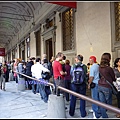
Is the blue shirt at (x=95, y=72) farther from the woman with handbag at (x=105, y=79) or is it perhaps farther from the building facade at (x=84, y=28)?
the building facade at (x=84, y=28)

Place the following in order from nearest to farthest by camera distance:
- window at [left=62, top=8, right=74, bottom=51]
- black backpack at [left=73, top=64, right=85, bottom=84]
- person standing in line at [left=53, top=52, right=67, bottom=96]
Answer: black backpack at [left=73, top=64, right=85, bottom=84] < person standing in line at [left=53, top=52, right=67, bottom=96] < window at [left=62, top=8, right=74, bottom=51]

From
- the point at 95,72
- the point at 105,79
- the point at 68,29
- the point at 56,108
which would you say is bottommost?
the point at 56,108

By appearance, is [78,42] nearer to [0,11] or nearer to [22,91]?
[22,91]

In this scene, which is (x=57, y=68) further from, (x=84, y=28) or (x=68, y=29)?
(x=68, y=29)

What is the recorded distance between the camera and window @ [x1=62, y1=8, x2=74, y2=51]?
887cm

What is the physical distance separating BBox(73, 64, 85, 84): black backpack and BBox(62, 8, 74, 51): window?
4.97 metres

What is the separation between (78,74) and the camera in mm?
3816

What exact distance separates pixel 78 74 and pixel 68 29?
5845 millimetres

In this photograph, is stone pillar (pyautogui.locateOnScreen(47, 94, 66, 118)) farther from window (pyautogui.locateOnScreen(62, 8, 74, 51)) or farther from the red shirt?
window (pyautogui.locateOnScreen(62, 8, 74, 51))

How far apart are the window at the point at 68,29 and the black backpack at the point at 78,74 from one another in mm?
4972

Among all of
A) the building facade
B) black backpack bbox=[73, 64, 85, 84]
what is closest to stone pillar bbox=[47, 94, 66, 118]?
black backpack bbox=[73, 64, 85, 84]

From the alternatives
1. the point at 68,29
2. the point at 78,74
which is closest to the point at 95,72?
the point at 78,74

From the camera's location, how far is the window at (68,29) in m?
8.87

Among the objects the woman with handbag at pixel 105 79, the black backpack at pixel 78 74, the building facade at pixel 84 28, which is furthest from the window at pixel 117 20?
the woman with handbag at pixel 105 79
